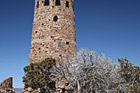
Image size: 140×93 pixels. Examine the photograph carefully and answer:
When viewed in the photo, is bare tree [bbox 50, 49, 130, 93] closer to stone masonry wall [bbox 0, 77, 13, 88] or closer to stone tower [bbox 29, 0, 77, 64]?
stone tower [bbox 29, 0, 77, 64]

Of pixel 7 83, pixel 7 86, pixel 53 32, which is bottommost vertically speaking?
pixel 7 86

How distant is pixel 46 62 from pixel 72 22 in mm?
8599

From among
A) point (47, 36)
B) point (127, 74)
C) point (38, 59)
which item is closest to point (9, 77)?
point (38, 59)

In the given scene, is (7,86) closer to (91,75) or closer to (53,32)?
(53,32)

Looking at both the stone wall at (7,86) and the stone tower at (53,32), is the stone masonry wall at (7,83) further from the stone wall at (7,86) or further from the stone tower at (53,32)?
the stone tower at (53,32)

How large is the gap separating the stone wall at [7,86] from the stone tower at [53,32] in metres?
3.72

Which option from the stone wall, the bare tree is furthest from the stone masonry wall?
the bare tree

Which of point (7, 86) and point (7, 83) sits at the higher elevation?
point (7, 83)

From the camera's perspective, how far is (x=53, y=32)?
23.7 meters

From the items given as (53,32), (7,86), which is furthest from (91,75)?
(7,86)

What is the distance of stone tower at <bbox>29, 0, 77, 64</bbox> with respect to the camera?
76.1 ft

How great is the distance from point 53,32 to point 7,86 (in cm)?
912

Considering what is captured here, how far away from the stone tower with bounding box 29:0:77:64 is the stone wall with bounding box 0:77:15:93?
3716 mm

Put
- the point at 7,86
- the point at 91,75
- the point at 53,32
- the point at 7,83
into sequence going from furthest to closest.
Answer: the point at 53,32 < the point at 7,83 < the point at 7,86 < the point at 91,75
